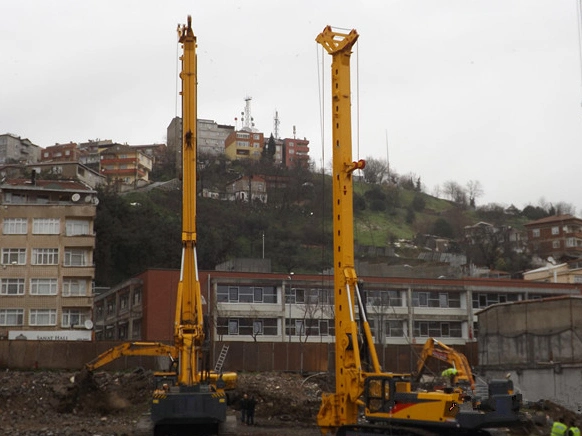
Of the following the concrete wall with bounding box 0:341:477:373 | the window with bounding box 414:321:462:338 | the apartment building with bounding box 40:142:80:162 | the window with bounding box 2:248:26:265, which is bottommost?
the concrete wall with bounding box 0:341:477:373

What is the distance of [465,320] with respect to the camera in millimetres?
71375

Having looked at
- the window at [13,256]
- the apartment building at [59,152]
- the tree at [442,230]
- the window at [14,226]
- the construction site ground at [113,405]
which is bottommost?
the construction site ground at [113,405]

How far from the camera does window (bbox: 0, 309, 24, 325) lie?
64.2m

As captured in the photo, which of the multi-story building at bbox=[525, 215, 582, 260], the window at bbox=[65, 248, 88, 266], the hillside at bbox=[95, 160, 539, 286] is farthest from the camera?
the multi-story building at bbox=[525, 215, 582, 260]

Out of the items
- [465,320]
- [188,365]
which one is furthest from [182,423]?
[465,320]

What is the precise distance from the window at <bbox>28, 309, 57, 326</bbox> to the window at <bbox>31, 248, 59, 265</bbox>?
3.82m

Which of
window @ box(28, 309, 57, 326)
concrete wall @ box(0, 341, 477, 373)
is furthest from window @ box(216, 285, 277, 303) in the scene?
window @ box(28, 309, 57, 326)

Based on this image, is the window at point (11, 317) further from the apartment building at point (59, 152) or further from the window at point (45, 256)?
the apartment building at point (59, 152)

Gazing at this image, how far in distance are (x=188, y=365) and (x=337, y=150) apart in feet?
32.3

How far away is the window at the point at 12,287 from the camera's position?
213 feet

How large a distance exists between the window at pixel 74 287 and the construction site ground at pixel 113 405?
19660mm

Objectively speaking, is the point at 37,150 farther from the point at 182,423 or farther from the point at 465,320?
the point at 182,423

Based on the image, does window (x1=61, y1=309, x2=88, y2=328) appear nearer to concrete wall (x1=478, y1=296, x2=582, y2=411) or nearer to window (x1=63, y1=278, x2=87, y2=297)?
window (x1=63, y1=278, x2=87, y2=297)

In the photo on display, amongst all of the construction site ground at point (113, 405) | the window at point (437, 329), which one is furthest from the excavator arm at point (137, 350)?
the window at point (437, 329)
